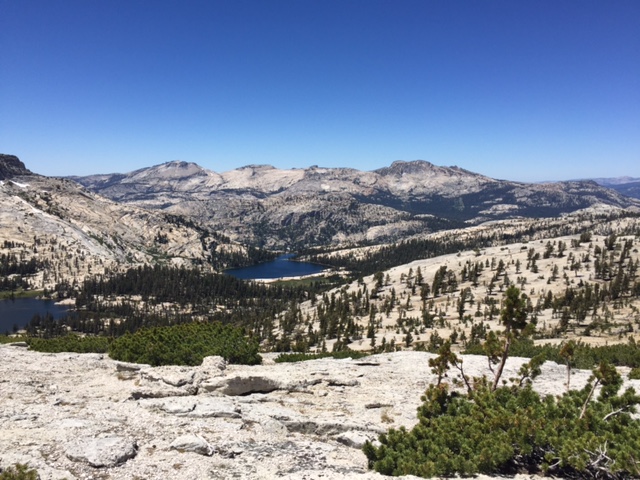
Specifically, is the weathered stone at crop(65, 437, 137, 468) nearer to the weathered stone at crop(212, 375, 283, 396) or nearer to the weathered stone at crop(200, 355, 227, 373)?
the weathered stone at crop(212, 375, 283, 396)

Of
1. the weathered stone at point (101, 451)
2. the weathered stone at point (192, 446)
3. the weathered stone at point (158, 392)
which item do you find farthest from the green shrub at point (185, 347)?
the weathered stone at point (101, 451)

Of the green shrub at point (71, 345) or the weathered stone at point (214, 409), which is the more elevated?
the weathered stone at point (214, 409)

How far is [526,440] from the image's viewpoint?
1827cm

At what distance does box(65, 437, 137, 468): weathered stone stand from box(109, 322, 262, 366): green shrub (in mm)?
20071

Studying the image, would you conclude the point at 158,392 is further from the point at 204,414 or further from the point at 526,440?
the point at 526,440

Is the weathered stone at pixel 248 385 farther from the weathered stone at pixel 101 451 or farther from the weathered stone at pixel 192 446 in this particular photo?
the weathered stone at pixel 101 451

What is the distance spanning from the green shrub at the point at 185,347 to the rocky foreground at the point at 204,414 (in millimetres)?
3548

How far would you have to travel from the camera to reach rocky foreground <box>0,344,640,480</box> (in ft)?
55.2

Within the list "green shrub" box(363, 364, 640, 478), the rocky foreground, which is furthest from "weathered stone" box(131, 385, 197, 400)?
"green shrub" box(363, 364, 640, 478)

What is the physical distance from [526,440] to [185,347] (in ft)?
104

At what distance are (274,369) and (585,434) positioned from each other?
23427 mm

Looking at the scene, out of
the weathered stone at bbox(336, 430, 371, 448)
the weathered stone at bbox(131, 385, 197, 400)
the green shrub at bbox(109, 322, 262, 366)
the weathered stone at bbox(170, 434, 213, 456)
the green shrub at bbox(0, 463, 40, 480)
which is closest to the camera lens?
the green shrub at bbox(0, 463, 40, 480)

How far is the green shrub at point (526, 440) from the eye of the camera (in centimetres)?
1648

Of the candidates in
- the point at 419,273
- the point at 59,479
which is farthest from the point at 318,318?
the point at 59,479
